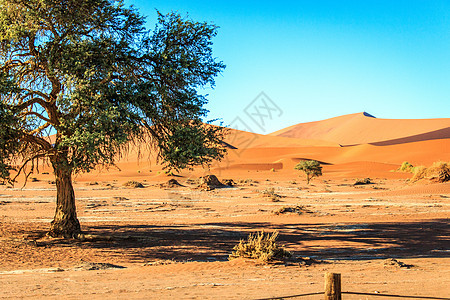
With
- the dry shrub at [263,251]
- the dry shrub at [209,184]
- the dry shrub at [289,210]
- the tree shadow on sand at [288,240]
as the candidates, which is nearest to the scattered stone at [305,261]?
the dry shrub at [263,251]

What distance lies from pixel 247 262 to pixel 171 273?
2268 mm

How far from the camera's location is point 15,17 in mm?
13891

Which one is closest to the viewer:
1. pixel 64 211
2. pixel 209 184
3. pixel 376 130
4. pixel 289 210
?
pixel 64 211

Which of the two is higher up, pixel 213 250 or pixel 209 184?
pixel 209 184

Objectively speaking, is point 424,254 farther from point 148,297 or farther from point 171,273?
point 148,297

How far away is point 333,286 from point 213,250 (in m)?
8.67

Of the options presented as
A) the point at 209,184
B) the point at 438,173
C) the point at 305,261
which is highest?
the point at 438,173

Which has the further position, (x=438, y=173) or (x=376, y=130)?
(x=376, y=130)

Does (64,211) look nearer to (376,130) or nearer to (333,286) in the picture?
(333,286)

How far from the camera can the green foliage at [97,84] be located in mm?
12930

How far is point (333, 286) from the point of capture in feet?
19.1

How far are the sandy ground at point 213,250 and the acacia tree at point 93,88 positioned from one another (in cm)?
277

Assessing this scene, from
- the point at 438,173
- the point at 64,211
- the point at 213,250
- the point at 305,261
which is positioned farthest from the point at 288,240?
the point at 438,173

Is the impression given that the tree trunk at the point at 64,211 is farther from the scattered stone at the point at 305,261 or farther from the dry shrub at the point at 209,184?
the dry shrub at the point at 209,184
